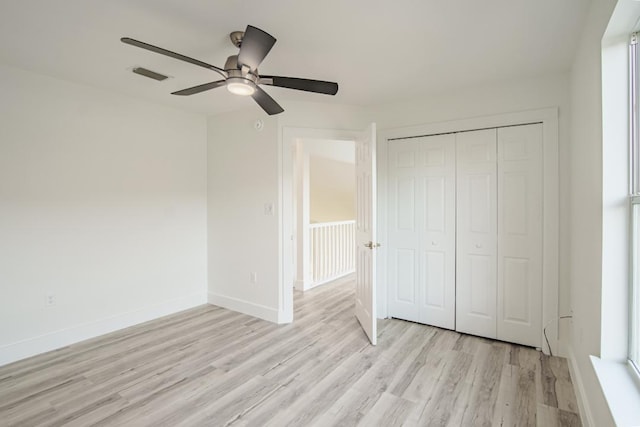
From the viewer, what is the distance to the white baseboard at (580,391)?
5.79 feet

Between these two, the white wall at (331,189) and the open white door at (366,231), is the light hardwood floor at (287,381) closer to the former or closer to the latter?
the open white door at (366,231)

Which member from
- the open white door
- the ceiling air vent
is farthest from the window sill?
the ceiling air vent

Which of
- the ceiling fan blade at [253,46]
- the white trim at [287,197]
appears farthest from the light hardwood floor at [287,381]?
the ceiling fan blade at [253,46]

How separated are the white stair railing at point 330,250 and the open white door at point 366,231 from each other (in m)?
1.57

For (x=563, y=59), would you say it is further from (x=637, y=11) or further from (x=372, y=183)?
(x=372, y=183)

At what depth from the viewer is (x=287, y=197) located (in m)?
3.47

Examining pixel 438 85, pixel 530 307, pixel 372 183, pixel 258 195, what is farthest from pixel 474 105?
pixel 258 195

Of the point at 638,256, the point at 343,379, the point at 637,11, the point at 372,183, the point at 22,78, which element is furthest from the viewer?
the point at 372,183

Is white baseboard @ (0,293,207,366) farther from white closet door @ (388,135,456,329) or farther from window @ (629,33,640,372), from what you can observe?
window @ (629,33,640,372)

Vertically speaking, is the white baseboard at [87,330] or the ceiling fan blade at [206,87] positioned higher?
the ceiling fan blade at [206,87]

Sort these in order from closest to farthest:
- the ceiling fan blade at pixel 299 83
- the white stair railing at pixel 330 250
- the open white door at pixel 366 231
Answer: the ceiling fan blade at pixel 299 83 < the open white door at pixel 366 231 < the white stair railing at pixel 330 250

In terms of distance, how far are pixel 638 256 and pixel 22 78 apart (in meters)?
4.36

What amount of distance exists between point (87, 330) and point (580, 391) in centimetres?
405

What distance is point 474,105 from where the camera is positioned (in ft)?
9.90
